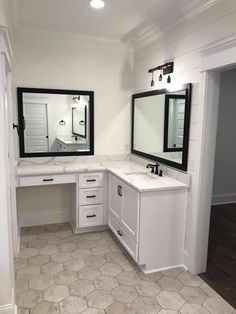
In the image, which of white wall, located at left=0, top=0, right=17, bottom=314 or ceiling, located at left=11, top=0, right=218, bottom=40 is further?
ceiling, located at left=11, top=0, right=218, bottom=40

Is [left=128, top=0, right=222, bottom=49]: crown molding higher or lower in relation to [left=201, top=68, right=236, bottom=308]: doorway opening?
higher

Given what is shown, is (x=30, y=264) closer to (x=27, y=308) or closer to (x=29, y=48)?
(x=27, y=308)

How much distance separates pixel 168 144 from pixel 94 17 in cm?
162

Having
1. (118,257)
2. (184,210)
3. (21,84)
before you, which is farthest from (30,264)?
(21,84)

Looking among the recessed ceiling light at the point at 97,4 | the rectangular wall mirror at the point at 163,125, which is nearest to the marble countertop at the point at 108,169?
the rectangular wall mirror at the point at 163,125

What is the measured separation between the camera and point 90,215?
3.37 meters

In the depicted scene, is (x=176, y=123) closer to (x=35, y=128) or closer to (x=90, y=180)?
(x=90, y=180)

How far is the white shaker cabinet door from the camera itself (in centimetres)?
295

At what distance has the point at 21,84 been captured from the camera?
130 inches

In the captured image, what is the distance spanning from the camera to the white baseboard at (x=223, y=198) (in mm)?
4562

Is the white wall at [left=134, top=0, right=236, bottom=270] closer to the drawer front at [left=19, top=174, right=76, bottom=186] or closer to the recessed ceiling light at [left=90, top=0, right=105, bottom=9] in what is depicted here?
the recessed ceiling light at [left=90, top=0, right=105, bottom=9]

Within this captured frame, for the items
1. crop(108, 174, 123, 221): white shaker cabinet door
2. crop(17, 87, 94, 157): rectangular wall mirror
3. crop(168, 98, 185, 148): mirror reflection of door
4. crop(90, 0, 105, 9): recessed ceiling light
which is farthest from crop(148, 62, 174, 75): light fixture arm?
crop(108, 174, 123, 221): white shaker cabinet door

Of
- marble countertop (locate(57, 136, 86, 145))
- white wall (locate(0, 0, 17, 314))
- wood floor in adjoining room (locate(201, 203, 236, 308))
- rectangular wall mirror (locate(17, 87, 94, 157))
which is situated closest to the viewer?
white wall (locate(0, 0, 17, 314))

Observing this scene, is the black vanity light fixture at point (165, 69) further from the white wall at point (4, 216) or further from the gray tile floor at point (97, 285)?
the gray tile floor at point (97, 285)
